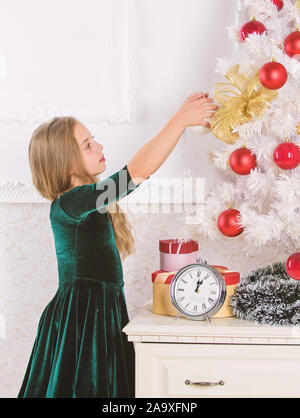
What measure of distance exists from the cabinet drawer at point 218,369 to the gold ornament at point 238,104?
59 cm

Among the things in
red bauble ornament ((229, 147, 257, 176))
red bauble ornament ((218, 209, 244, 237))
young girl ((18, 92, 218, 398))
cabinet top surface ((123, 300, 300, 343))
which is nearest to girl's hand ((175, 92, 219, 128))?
young girl ((18, 92, 218, 398))

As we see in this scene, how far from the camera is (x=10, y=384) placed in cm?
170

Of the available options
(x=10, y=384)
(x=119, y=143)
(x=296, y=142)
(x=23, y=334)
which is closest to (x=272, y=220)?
(x=296, y=142)

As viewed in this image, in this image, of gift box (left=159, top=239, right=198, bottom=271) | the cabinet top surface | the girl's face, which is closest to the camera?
the cabinet top surface

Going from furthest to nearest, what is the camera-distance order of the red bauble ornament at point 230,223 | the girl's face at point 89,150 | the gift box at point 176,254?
the girl's face at point 89,150 → the gift box at point 176,254 → the red bauble ornament at point 230,223

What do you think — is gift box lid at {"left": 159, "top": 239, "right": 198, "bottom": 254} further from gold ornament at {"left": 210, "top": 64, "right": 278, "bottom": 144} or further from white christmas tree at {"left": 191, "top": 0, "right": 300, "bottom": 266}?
gold ornament at {"left": 210, "top": 64, "right": 278, "bottom": 144}

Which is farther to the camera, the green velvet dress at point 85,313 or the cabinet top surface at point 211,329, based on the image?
the green velvet dress at point 85,313

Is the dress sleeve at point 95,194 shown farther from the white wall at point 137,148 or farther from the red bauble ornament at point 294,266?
the red bauble ornament at point 294,266

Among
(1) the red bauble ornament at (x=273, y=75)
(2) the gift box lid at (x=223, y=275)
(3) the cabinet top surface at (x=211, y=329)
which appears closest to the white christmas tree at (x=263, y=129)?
(1) the red bauble ornament at (x=273, y=75)

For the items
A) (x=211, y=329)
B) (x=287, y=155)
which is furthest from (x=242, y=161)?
(x=211, y=329)

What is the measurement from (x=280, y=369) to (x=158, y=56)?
3.55 ft

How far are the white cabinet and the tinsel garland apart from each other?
0.03 meters

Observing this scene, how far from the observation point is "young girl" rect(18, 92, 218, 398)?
4.63ft

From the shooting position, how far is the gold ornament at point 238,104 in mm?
1298
